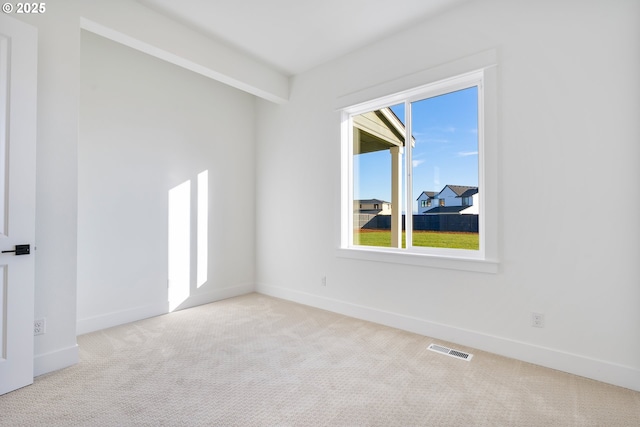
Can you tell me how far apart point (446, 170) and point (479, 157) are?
32cm

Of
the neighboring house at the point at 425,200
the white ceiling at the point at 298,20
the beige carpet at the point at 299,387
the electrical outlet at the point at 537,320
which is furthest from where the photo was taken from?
the neighboring house at the point at 425,200

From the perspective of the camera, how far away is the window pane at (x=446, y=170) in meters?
2.88

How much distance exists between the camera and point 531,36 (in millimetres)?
2426

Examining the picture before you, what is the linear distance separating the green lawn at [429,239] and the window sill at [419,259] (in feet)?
0.39

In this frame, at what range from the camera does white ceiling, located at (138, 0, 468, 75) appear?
8.96 feet

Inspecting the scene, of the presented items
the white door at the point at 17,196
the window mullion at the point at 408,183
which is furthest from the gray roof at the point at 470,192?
the white door at the point at 17,196

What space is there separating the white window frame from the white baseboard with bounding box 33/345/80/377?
256 cm

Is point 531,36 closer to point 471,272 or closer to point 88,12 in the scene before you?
point 471,272

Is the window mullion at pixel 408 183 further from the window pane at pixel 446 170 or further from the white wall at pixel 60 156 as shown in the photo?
the white wall at pixel 60 156

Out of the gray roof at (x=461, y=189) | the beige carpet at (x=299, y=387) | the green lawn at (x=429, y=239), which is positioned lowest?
the beige carpet at (x=299, y=387)

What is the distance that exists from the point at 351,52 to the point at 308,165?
140 centimetres

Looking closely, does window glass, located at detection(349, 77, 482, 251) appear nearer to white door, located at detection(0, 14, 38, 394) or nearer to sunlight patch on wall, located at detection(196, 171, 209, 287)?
sunlight patch on wall, located at detection(196, 171, 209, 287)

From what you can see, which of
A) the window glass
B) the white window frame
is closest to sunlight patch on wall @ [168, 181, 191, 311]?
the white window frame

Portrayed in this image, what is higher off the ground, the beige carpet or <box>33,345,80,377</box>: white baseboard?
<box>33,345,80,377</box>: white baseboard
